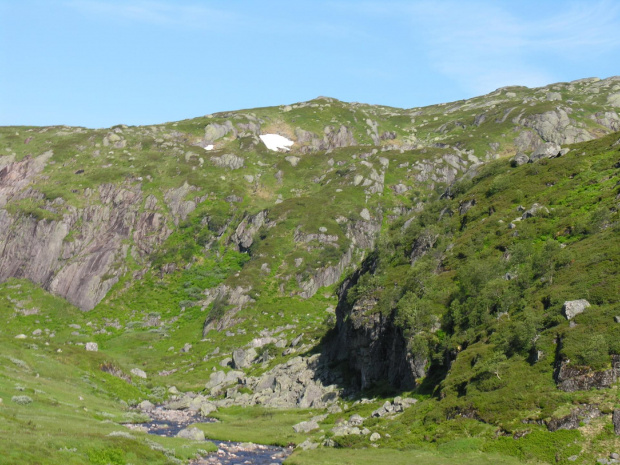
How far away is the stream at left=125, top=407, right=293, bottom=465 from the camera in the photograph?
4712 centimetres

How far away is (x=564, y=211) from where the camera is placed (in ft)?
238

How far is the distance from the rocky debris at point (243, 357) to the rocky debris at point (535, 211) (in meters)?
66.4

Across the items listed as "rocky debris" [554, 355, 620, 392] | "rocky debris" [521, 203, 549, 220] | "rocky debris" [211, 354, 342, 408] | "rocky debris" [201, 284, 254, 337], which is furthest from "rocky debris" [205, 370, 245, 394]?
"rocky debris" [554, 355, 620, 392]

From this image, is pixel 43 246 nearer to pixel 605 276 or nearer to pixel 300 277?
pixel 300 277

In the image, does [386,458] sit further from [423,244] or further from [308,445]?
[423,244]

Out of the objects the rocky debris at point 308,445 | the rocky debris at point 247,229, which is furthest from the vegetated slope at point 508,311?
the rocky debris at point 247,229

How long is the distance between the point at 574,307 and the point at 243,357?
7991 cm

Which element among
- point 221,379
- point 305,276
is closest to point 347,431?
point 221,379

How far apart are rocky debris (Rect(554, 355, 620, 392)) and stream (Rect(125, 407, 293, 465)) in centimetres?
2614

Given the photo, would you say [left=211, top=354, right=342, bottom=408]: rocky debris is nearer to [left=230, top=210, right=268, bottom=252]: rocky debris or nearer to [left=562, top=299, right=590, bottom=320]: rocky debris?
[left=562, top=299, right=590, bottom=320]: rocky debris

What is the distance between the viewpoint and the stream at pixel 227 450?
47125 mm

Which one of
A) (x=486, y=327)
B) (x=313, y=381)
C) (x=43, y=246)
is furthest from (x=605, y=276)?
(x=43, y=246)

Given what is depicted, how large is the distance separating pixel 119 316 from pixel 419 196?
11534cm

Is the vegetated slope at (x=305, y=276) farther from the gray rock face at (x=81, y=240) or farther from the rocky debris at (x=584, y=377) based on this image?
the rocky debris at (x=584, y=377)
